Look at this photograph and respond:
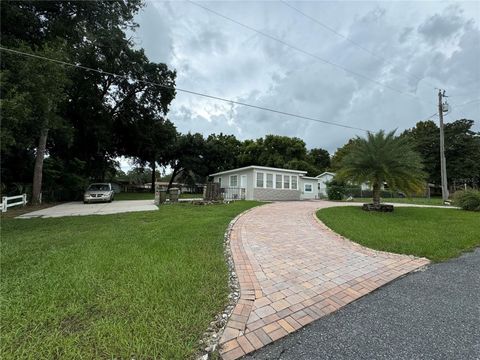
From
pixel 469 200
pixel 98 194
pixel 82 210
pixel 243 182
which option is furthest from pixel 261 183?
pixel 469 200

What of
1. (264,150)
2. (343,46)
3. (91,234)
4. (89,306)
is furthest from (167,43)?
(264,150)

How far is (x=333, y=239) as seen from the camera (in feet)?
19.2

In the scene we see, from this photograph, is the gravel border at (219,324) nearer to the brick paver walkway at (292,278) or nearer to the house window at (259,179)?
the brick paver walkway at (292,278)

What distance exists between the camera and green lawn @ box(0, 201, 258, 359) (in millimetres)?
1921

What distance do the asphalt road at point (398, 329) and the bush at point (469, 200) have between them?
12.1 m

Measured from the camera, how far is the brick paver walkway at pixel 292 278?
7.51 ft

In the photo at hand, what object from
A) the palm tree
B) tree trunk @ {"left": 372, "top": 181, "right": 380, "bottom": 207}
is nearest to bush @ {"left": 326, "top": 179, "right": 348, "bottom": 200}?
tree trunk @ {"left": 372, "top": 181, "right": 380, "bottom": 207}

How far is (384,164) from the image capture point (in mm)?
10695

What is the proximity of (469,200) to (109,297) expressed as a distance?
16.2 meters

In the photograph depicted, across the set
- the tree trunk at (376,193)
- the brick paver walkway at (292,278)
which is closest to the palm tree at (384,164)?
the tree trunk at (376,193)

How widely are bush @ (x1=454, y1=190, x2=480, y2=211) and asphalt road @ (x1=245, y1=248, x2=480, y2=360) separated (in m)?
12.1

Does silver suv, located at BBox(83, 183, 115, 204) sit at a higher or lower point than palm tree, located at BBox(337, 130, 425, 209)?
lower

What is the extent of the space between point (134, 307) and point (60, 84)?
9075 millimetres

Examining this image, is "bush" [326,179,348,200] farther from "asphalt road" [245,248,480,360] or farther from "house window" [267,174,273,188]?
"asphalt road" [245,248,480,360]
